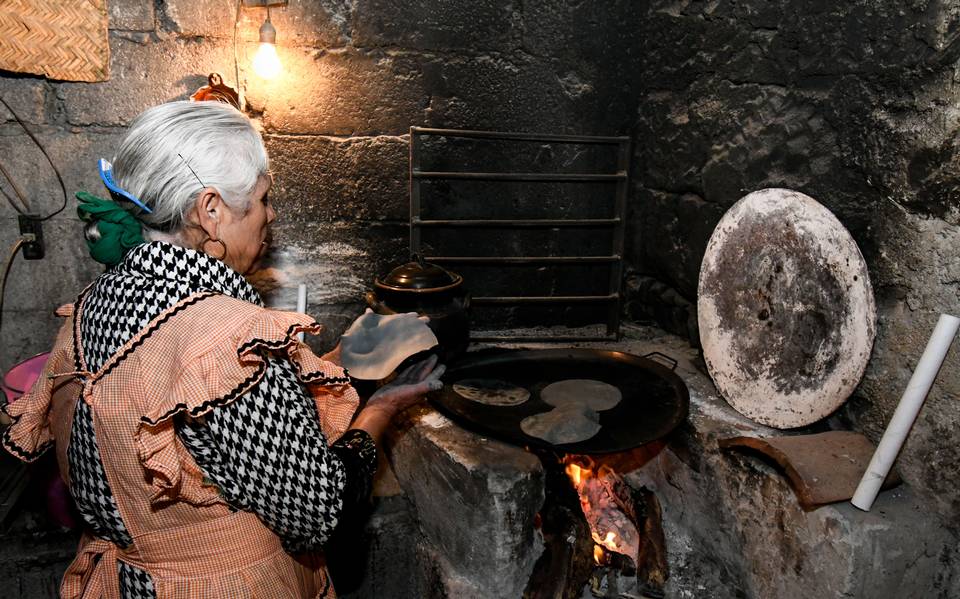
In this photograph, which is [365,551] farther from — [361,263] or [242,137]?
[242,137]

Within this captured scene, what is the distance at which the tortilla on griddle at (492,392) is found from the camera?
220 centimetres

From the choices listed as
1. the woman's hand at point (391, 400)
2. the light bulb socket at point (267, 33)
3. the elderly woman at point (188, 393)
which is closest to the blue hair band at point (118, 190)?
the elderly woman at point (188, 393)

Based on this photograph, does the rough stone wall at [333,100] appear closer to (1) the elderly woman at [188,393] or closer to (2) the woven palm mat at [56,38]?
(2) the woven palm mat at [56,38]

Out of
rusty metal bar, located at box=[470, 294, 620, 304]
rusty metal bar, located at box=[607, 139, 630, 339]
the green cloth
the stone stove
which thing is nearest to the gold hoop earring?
the green cloth

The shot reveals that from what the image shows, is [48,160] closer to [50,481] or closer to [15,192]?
[15,192]

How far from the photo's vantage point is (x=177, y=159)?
3.73ft

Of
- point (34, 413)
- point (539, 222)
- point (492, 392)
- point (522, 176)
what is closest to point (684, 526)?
point (492, 392)

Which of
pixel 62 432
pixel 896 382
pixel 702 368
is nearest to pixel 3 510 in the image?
pixel 62 432

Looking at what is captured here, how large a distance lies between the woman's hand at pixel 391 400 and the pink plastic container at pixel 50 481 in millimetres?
1152

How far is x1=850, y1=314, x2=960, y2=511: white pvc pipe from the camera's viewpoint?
1525 mm

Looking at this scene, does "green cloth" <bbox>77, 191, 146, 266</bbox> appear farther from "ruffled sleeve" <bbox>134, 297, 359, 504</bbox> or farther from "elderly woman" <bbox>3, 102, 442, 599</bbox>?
"ruffled sleeve" <bbox>134, 297, 359, 504</bbox>

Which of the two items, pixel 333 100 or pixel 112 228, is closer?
pixel 112 228

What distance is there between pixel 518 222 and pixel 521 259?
0.17 meters

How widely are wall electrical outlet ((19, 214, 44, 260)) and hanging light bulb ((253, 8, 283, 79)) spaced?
1.00 metres
